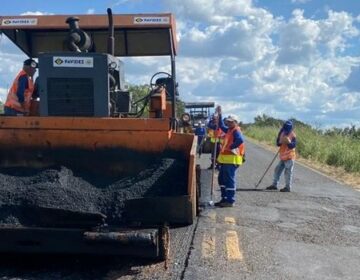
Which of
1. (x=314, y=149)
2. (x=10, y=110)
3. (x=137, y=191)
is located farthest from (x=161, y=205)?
(x=314, y=149)

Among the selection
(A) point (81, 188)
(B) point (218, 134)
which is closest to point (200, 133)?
(B) point (218, 134)

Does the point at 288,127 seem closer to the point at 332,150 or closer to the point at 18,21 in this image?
the point at 18,21

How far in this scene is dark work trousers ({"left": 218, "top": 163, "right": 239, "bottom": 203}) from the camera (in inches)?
374

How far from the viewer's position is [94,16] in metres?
7.36

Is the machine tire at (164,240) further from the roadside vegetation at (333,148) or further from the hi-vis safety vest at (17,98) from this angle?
the roadside vegetation at (333,148)

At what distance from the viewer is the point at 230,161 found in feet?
32.1

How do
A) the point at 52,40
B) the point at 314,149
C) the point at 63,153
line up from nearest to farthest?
the point at 63,153, the point at 52,40, the point at 314,149

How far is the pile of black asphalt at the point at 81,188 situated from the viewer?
542cm

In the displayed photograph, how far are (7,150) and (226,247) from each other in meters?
2.62

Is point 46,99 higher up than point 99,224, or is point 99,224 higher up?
point 46,99

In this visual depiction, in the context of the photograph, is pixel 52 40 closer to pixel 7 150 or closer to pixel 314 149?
pixel 7 150

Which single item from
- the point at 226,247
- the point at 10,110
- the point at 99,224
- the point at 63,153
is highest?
the point at 10,110

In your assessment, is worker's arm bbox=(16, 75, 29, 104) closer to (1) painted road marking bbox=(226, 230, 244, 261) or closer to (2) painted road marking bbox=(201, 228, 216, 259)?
(2) painted road marking bbox=(201, 228, 216, 259)

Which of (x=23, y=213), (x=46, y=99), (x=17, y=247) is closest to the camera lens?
(x=17, y=247)
